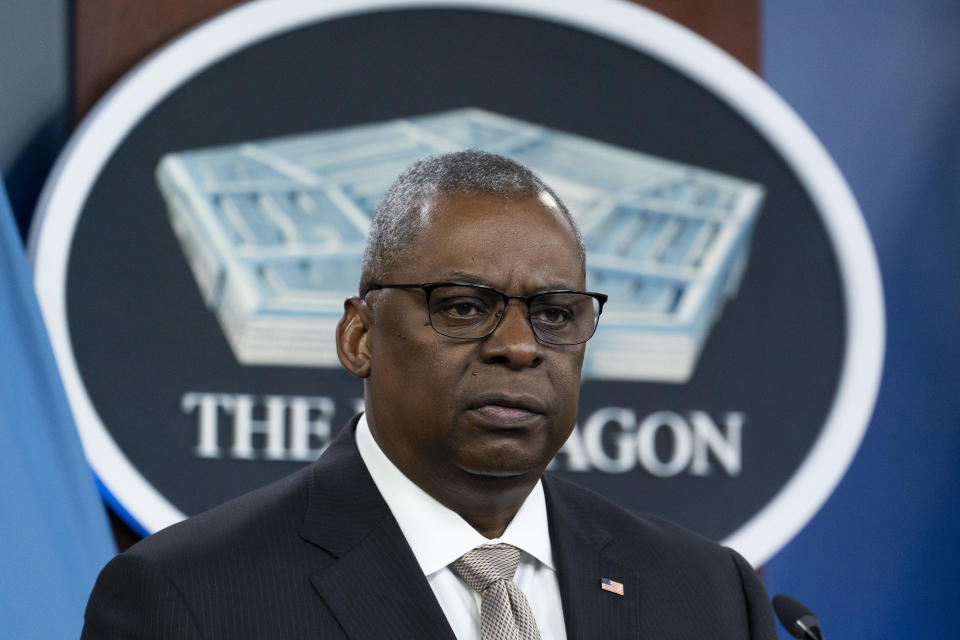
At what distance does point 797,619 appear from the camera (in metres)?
1.58

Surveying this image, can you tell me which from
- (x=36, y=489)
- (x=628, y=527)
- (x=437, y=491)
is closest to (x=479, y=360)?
(x=437, y=491)

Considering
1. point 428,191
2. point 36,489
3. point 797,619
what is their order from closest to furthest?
point 428,191
point 797,619
point 36,489

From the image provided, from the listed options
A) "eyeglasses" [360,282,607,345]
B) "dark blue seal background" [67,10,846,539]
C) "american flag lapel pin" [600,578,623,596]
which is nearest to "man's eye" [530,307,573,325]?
→ "eyeglasses" [360,282,607,345]

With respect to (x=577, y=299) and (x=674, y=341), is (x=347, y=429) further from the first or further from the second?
(x=674, y=341)

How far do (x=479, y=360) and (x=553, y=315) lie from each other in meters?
0.12

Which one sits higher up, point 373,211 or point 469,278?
point 469,278

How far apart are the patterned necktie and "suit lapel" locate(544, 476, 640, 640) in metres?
0.08

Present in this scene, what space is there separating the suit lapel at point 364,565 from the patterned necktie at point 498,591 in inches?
2.3

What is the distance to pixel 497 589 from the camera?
4.52 ft

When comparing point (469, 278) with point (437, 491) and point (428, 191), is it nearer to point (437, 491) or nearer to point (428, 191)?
point (428, 191)

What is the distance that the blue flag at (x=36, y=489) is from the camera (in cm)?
205

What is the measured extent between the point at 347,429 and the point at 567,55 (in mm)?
1610

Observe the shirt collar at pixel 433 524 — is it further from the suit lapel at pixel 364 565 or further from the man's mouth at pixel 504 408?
the man's mouth at pixel 504 408

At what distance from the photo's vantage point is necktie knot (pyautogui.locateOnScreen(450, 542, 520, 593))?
55.0 inches
